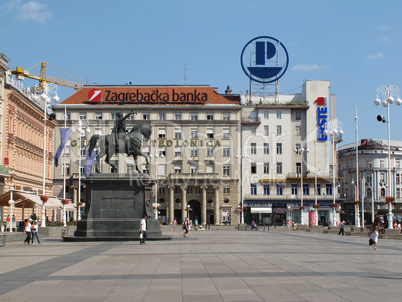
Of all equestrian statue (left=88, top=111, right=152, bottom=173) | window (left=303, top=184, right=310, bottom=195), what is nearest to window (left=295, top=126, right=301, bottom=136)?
window (left=303, top=184, right=310, bottom=195)

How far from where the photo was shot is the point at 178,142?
100m

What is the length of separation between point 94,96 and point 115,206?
216 ft

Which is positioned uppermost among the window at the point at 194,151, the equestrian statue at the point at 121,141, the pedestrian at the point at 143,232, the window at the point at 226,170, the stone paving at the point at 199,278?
the window at the point at 194,151

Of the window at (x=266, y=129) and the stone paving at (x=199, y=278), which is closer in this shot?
the stone paving at (x=199, y=278)

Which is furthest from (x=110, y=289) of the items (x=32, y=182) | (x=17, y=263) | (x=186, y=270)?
(x=32, y=182)

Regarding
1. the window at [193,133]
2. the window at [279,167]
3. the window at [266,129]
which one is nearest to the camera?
the window at [193,133]

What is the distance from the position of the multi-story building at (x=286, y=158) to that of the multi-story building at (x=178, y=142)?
2.94 meters

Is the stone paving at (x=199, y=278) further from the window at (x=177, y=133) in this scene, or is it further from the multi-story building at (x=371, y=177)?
the multi-story building at (x=371, y=177)

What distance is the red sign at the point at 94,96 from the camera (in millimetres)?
99125

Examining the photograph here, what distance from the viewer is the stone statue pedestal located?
118 feet

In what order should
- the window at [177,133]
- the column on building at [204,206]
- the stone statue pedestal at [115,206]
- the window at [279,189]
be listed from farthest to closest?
the window at [279,189] → the window at [177,133] → the column on building at [204,206] → the stone statue pedestal at [115,206]

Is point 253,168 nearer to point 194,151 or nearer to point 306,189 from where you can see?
point 306,189

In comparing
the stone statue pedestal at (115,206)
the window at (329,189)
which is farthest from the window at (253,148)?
the stone statue pedestal at (115,206)

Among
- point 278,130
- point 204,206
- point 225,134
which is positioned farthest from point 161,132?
point 278,130
